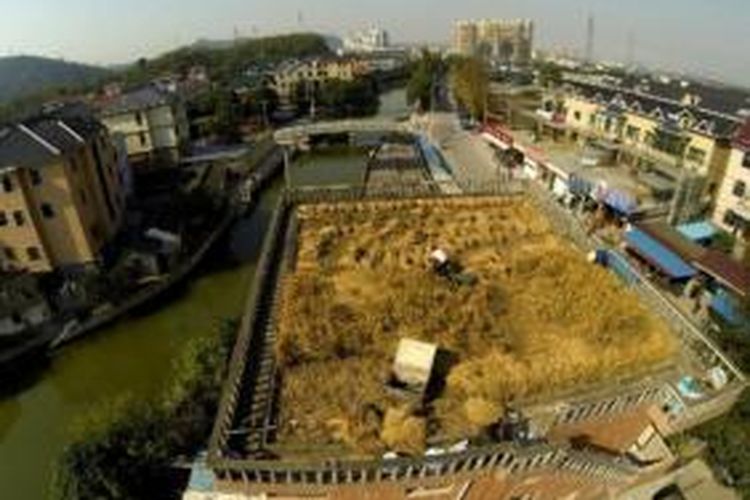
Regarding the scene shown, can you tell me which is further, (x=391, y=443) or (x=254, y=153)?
(x=254, y=153)

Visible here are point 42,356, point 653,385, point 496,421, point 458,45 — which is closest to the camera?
point 496,421

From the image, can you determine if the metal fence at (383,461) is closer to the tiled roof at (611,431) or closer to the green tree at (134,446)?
the tiled roof at (611,431)

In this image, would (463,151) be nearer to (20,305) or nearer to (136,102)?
(136,102)

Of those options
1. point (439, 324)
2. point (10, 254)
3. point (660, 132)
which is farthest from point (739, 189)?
point (10, 254)

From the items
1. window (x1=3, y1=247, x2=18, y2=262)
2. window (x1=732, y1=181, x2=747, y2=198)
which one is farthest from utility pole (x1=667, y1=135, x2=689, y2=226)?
window (x1=3, y1=247, x2=18, y2=262)

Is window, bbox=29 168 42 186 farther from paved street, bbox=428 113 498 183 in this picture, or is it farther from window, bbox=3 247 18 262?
paved street, bbox=428 113 498 183

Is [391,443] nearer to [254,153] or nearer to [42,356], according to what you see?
[42,356]

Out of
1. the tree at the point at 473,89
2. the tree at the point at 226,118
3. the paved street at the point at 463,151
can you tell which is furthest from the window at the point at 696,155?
the tree at the point at 226,118

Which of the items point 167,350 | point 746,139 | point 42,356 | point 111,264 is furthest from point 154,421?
point 746,139
